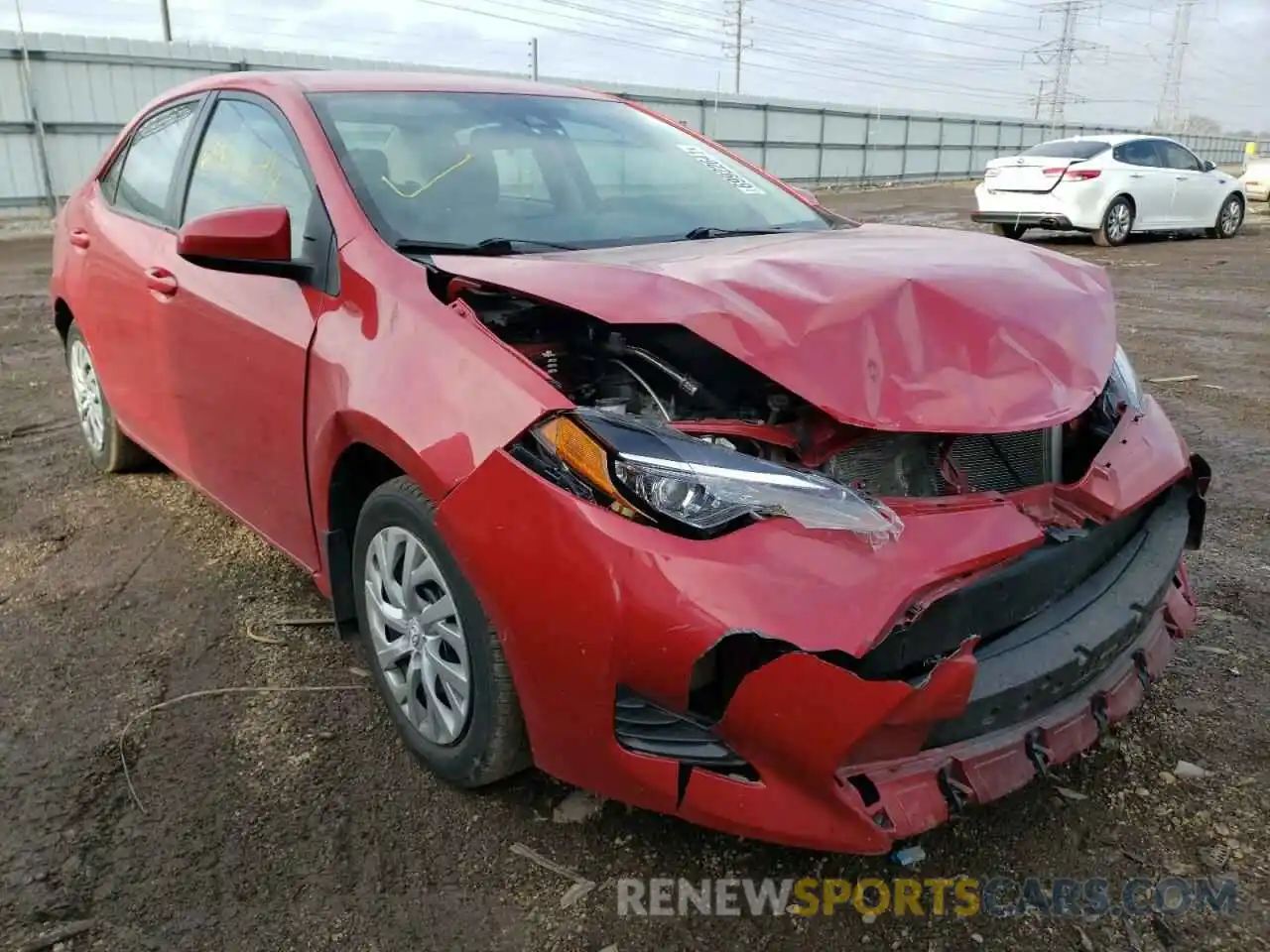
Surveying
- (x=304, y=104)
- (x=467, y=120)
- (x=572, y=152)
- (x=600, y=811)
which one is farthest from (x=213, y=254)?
(x=600, y=811)

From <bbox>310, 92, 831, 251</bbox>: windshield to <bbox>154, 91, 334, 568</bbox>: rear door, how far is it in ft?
0.60

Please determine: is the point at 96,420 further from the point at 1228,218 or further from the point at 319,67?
the point at 1228,218

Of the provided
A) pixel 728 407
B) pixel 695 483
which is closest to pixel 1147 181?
pixel 728 407

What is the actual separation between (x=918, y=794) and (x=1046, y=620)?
465mm

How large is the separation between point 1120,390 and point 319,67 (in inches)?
692

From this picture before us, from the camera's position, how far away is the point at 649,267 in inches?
86.0

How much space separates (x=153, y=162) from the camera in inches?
143

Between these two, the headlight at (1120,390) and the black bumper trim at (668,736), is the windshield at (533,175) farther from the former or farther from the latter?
the black bumper trim at (668,736)

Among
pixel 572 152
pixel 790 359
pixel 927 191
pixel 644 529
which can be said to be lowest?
pixel 927 191

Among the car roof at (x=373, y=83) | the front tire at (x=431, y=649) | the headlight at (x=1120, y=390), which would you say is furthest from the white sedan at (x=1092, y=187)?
the front tire at (x=431, y=649)

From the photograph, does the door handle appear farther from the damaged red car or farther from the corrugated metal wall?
the corrugated metal wall

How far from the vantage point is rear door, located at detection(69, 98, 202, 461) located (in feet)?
11.0

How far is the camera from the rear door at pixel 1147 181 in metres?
13.3

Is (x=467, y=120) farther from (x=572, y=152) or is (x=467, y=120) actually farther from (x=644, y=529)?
(x=644, y=529)
